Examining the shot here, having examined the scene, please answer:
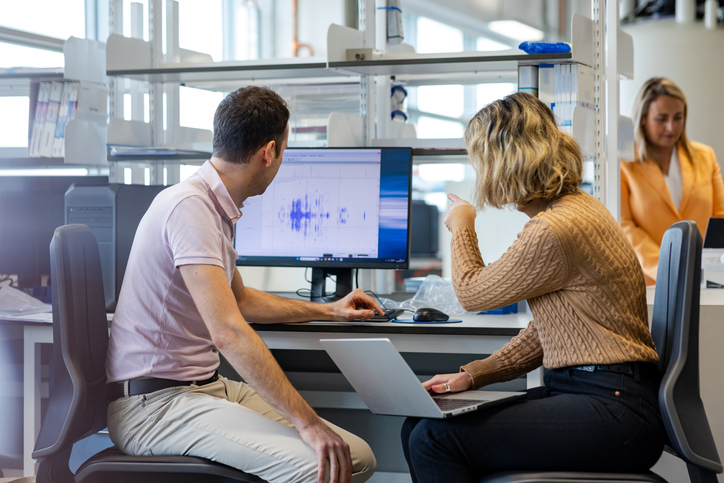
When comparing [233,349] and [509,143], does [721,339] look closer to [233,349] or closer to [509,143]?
[509,143]

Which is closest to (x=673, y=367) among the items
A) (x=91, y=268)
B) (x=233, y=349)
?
(x=233, y=349)

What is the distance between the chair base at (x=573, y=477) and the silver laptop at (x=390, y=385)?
138mm

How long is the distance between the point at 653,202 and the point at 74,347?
7.71 feet

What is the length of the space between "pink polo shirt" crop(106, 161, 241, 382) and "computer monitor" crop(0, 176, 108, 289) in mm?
1075

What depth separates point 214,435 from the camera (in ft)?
4.41

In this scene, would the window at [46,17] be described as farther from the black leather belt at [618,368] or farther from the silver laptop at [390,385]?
the black leather belt at [618,368]

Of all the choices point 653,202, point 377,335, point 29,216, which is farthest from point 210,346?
point 653,202

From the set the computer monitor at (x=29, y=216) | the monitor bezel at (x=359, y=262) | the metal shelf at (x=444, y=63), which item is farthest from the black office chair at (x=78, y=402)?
the metal shelf at (x=444, y=63)

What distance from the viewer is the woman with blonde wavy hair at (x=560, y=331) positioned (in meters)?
1.28

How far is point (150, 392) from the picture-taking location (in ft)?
4.74

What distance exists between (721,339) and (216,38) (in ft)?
16.4

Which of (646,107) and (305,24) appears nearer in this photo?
(646,107)

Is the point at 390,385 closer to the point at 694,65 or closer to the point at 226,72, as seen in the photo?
the point at 226,72

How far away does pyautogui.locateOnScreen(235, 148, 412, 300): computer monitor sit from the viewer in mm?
2076
